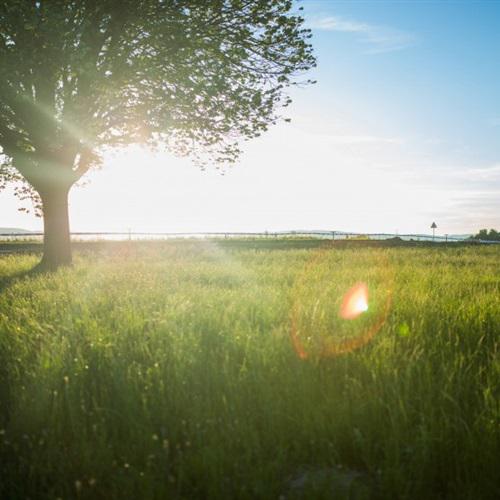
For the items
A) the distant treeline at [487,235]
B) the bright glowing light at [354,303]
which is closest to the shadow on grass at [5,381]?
the bright glowing light at [354,303]

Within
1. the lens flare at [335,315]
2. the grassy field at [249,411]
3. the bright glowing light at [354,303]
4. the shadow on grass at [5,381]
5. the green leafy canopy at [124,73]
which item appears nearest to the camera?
the grassy field at [249,411]

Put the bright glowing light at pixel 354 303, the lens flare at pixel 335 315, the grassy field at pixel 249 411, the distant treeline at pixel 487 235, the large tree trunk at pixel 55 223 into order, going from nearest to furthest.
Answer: the grassy field at pixel 249 411
the lens flare at pixel 335 315
the bright glowing light at pixel 354 303
the large tree trunk at pixel 55 223
the distant treeline at pixel 487 235

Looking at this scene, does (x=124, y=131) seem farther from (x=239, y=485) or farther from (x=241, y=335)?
(x=239, y=485)

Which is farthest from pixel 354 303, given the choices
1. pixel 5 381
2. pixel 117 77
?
pixel 117 77

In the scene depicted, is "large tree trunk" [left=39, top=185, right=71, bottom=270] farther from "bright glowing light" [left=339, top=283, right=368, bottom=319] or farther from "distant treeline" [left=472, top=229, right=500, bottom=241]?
"distant treeline" [left=472, top=229, right=500, bottom=241]

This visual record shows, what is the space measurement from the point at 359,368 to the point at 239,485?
5.34 ft

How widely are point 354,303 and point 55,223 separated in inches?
532

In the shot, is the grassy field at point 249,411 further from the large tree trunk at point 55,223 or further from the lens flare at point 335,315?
the large tree trunk at point 55,223

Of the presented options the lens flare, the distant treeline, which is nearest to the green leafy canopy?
the lens flare

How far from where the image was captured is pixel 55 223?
16.3m

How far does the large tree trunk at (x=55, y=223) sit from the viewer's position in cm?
1617

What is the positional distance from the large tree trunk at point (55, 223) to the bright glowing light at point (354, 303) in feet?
40.0

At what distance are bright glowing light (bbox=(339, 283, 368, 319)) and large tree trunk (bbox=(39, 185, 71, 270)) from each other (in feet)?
40.0

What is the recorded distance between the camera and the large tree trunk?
53.1 ft
